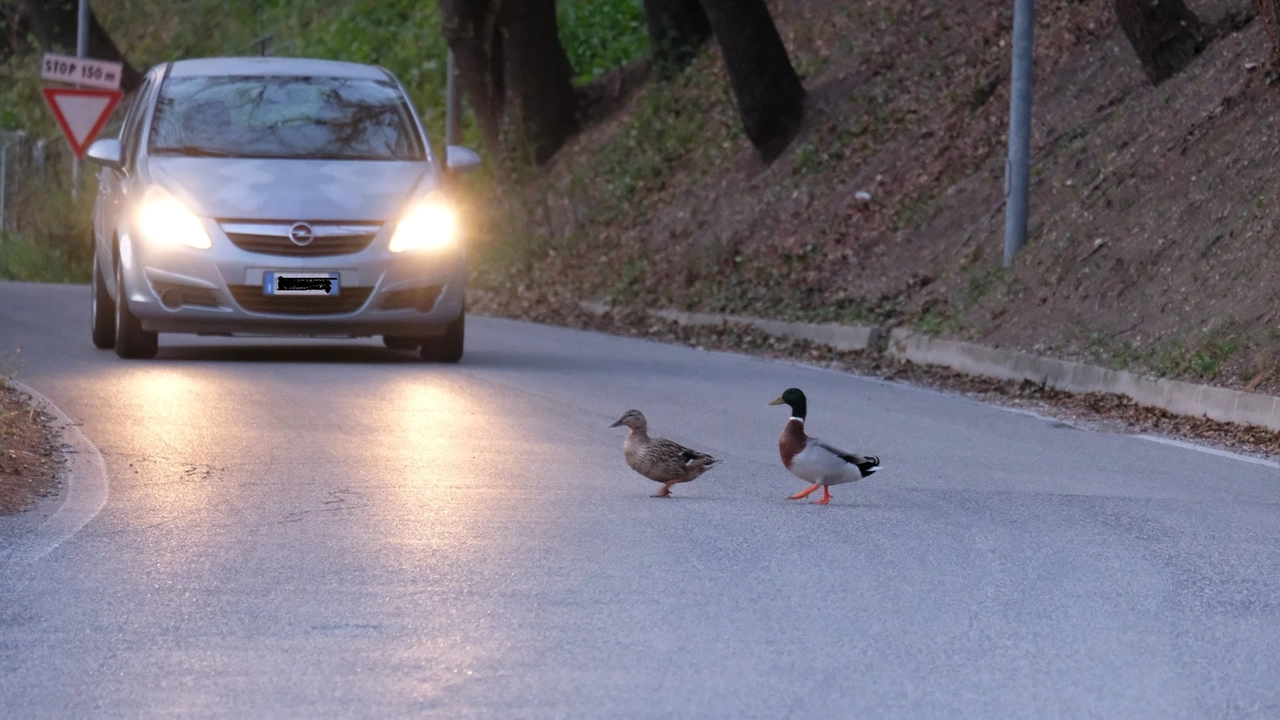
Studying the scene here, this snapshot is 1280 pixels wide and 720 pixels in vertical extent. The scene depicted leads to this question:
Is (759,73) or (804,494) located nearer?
(804,494)

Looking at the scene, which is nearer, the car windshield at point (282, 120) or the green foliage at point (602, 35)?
the car windshield at point (282, 120)

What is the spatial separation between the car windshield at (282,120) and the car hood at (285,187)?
23 centimetres

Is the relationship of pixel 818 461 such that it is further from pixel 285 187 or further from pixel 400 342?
pixel 400 342

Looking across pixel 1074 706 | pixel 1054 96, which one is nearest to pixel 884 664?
pixel 1074 706

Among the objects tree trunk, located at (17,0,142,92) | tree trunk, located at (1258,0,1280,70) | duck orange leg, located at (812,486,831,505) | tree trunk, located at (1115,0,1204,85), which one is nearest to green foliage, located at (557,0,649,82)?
tree trunk, located at (17,0,142,92)

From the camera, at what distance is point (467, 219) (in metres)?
29.0

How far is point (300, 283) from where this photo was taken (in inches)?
553

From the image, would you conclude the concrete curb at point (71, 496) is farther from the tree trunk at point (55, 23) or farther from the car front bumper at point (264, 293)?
the tree trunk at point (55, 23)

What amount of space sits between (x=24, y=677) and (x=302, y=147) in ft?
30.9

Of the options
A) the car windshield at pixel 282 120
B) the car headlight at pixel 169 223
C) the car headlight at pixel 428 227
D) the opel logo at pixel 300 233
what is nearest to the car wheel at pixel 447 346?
the car headlight at pixel 428 227

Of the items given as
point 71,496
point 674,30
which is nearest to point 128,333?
point 71,496

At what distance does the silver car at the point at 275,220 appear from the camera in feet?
45.8

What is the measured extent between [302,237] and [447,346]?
59.7 inches

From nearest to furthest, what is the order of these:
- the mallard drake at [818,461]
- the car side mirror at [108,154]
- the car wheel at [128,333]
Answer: the mallard drake at [818,461] → the car wheel at [128,333] → the car side mirror at [108,154]
